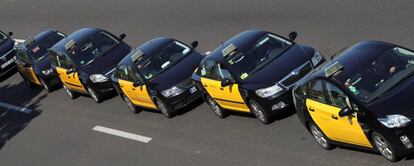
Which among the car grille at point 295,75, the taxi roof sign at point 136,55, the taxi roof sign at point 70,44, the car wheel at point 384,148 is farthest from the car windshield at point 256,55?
the taxi roof sign at point 70,44

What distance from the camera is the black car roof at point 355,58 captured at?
1158 cm

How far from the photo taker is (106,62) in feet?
65.4

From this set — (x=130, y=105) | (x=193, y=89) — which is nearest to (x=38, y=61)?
(x=130, y=105)

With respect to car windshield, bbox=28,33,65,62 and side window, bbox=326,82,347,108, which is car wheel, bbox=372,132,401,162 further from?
car windshield, bbox=28,33,65,62

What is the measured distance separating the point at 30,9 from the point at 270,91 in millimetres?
23841

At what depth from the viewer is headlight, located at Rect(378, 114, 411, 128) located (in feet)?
33.2

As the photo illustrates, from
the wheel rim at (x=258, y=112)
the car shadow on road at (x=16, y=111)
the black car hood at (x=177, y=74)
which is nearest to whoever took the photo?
the wheel rim at (x=258, y=112)

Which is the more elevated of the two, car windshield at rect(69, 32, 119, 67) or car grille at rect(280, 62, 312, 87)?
car grille at rect(280, 62, 312, 87)

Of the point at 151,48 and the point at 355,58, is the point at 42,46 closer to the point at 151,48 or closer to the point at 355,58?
the point at 151,48

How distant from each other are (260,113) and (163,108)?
337 cm

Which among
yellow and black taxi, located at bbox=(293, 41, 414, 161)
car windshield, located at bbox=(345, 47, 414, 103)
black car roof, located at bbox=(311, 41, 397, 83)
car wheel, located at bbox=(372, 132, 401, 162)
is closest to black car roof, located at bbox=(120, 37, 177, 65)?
yellow and black taxi, located at bbox=(293, 41, 414, 161)

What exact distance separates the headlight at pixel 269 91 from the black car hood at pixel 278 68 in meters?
0.09

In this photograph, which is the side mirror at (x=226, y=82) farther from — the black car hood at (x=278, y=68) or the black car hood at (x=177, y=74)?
the black car hood at (x=177, y=74)

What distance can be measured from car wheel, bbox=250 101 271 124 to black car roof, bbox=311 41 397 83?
6.27ft
